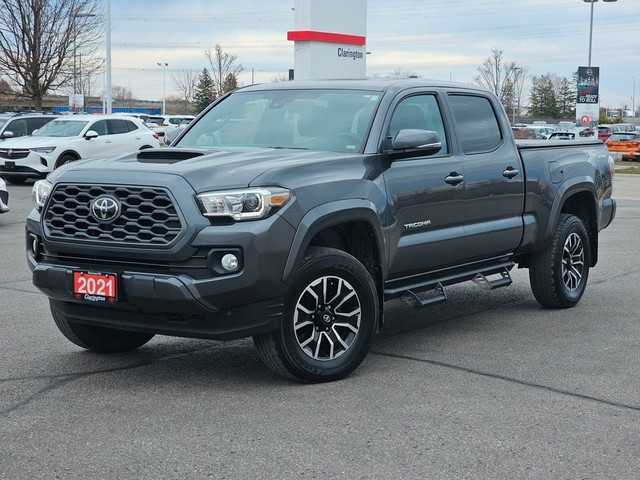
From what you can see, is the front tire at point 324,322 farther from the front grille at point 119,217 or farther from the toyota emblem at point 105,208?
the toyota emblem at point 105,208

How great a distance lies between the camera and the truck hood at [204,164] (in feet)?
18.0

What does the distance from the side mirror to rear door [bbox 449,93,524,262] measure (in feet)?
2.74

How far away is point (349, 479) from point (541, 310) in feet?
15.2

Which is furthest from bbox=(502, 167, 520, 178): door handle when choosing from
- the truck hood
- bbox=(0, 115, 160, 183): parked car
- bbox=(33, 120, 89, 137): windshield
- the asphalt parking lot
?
bbox=(33, 120, 89, 137): windshield

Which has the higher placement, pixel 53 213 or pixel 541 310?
pixel 53 213

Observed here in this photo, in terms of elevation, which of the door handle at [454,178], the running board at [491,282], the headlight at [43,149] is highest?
the door handle at [454,178]

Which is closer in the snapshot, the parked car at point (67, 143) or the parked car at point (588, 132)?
the parked car at point (67, 143)

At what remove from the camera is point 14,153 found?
76.4ft

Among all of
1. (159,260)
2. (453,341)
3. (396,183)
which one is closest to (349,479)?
(159,260)

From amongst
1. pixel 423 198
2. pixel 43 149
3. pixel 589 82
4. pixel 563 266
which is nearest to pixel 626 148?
pixel 589 82

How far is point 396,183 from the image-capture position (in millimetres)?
6438

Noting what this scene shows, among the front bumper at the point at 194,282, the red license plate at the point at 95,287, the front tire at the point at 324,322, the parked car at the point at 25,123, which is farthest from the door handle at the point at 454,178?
the parked car at the point at 25,123

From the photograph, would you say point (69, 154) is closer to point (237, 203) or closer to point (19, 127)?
point (19, 127)

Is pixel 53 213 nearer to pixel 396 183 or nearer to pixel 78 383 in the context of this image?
pixel 78 383
